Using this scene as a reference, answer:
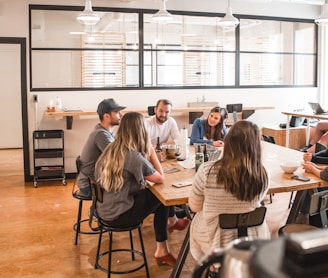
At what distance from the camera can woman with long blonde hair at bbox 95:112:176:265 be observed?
9.04ft

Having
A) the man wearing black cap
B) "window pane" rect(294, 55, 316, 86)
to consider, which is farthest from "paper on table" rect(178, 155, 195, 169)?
"window pane" rect(294, 55, 316, 86)

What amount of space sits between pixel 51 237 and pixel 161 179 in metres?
1.57

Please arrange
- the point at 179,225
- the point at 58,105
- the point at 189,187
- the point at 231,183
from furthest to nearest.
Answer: the point at 58,105, the point at 179,225, the point at 189,187, the point at 231,183

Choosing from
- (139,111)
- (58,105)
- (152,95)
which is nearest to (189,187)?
(139,111)

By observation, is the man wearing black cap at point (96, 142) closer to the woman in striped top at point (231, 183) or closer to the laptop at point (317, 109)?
the woman in striped top at point (231, 183)

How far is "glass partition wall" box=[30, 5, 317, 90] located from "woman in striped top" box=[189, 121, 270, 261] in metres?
4.35

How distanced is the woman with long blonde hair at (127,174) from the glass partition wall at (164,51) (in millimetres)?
3606

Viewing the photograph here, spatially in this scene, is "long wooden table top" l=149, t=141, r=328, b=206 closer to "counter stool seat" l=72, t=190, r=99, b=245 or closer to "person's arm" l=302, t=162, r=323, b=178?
"person's arm" l=302, t=162, r=323, b=178

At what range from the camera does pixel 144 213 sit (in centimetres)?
293

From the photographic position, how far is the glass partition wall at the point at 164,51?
20.0ft

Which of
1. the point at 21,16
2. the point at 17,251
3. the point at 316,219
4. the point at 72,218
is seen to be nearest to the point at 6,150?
the point at 21,16

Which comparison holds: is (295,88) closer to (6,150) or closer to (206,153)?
(206,153)

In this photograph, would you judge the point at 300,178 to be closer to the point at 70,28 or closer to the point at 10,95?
the point at 70,28

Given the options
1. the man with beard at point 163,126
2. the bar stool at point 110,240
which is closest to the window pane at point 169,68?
the man with beard at point 163,126
